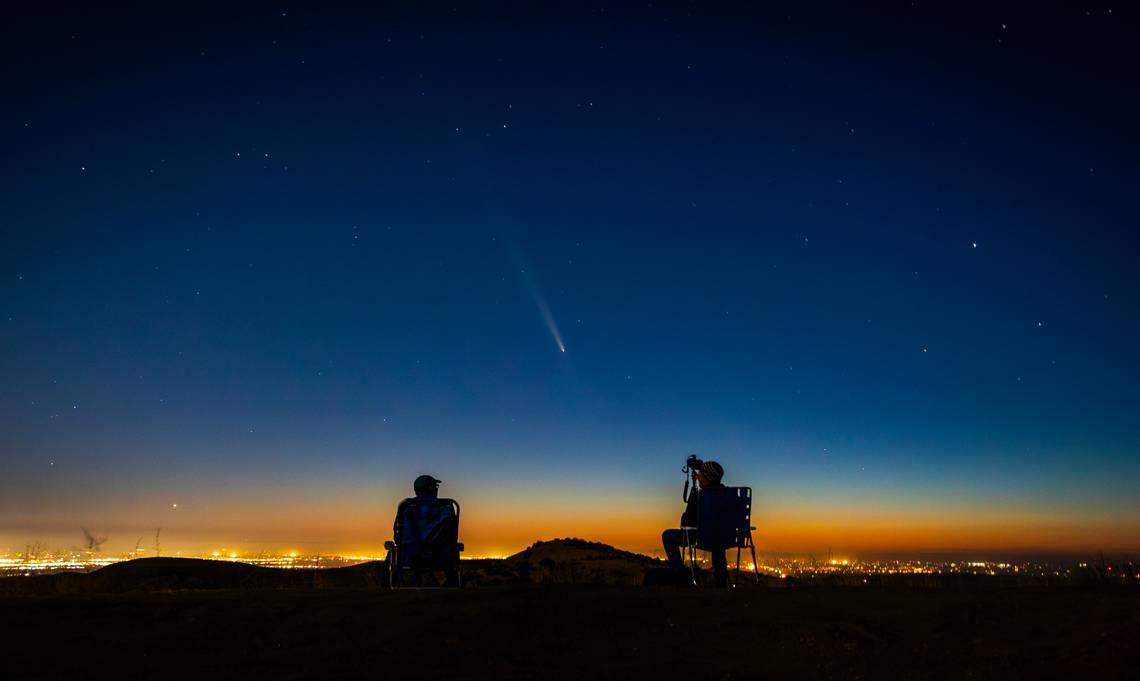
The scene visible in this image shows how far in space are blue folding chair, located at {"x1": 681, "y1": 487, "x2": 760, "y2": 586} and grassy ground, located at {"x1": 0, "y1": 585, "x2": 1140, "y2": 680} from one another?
2230 mm

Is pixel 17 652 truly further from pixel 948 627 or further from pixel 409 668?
pixel 948 627

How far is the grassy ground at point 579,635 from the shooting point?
664 cm

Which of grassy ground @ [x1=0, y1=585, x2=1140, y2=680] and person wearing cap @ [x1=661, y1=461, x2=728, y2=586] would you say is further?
person wearing cap @ [x1=661, y1=461, x2=728, y2=586]

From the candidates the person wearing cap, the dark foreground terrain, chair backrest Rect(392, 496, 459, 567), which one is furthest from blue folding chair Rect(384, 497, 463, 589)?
the person wearing cap

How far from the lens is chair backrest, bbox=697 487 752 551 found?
39.3 ft

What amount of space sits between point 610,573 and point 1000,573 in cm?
743

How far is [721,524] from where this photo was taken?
12.0 metres

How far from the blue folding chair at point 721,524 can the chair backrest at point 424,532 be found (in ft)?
11.7

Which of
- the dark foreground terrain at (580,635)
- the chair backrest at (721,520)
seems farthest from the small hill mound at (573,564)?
the dark foreground terrain at (580,635)

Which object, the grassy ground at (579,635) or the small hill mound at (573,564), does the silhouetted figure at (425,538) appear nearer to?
the grassy ground at (579,635)

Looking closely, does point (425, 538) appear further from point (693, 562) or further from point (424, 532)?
point (693, 562)

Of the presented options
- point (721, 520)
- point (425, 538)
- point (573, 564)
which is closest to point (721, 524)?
point (721, 520)

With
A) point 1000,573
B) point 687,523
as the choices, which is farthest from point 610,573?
point 1000,573

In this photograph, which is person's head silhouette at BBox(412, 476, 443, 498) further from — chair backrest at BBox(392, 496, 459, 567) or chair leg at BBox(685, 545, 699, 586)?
chair leg at BBox(685, 545, 699, 586)
